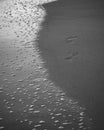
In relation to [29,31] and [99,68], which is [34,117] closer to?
[99,68]

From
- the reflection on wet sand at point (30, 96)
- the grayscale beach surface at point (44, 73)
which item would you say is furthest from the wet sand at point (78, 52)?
the reflection on wet sand at point (30, 96)

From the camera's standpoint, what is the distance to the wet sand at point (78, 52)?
7.27 feet

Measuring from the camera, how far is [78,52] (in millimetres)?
3037

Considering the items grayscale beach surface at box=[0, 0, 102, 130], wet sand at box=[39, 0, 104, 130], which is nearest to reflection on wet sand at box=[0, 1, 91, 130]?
grayscale beach surface at box=[0, 0, 102, 130]

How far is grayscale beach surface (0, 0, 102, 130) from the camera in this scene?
1.92 metres

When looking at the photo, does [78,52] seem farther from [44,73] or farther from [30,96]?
[30,96]

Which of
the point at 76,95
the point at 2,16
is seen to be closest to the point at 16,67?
the point at 76,95

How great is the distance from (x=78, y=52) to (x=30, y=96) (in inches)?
45.3

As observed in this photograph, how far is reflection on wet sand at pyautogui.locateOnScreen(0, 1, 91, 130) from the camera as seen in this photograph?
1.87 metres

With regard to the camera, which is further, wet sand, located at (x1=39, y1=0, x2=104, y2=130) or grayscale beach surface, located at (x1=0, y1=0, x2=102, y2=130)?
wet sand, located at (x1=39, y1=0, x2=104, y2=130)

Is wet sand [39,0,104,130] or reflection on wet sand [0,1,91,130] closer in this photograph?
reflection on wet sand [0,1,91,130]

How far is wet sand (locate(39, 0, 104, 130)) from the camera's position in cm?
221

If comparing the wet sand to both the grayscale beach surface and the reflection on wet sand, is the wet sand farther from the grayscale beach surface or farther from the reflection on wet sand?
the reflection on wet sand

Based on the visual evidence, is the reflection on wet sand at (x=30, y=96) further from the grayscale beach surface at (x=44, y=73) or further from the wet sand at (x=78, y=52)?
Answer: the wet sand at (x=78, y=52)
